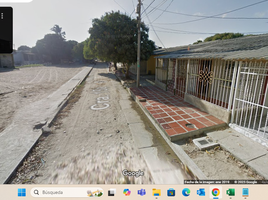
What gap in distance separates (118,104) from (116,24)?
7824 mm

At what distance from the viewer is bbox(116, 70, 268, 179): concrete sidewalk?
8.65ft

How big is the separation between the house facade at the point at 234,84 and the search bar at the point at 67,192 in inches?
135

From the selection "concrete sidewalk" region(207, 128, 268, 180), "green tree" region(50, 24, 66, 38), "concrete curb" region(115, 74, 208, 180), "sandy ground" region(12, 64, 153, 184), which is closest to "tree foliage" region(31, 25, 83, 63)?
"green tree" region(50, 24, 66, 38)

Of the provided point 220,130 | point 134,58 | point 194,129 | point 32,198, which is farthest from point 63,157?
point 134,58

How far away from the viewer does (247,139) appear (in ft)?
10.8

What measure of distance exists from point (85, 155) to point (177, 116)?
10.1 feet

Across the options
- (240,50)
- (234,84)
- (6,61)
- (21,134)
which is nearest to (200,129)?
(234,84)

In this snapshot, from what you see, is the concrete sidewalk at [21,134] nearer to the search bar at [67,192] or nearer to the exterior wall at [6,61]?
the search bar at [67,192]

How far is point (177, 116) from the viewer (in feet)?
15.1

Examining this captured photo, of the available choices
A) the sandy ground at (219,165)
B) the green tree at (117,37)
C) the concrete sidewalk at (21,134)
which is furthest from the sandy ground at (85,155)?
the green tree at (117,37)

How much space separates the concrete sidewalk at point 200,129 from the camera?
264cm

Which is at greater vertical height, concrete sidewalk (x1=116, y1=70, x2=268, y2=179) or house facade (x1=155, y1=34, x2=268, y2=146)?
house facade (x1=155, y1=34, x2=268, y2=146)

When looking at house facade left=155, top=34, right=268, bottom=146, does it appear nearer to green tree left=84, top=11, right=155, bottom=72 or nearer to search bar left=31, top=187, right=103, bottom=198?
search bar left=31, top=187, right=103, bottom=198

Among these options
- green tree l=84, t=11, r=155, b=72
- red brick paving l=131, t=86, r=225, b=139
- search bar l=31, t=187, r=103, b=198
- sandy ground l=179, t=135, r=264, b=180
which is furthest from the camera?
green tree l=84, t=11, r=155, b=72
